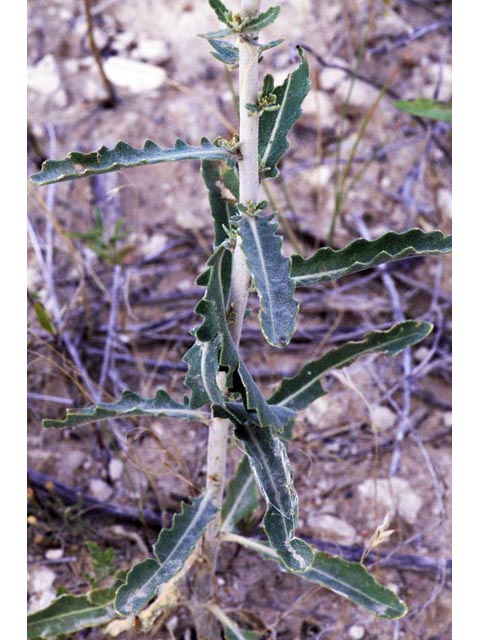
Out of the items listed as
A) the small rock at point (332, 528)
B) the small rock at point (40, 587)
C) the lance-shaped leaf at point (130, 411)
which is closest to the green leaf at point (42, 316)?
the lance-shaped leaf at point (130, 411)

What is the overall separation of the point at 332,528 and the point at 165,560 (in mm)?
749

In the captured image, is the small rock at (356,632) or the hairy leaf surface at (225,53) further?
the small rock at (356,632)

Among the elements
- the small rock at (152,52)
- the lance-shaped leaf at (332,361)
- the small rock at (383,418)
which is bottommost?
the small rock at (383,418)

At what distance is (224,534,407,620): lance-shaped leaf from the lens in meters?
1.59

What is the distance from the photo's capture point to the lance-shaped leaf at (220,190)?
1.52m

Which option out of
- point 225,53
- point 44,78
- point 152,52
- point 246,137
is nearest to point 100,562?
point 246,137

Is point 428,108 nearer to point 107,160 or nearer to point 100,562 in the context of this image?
point 107,160

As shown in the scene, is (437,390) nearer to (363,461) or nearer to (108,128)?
(363,461)

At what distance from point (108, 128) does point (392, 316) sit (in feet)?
4.14

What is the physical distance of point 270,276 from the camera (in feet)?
3.81

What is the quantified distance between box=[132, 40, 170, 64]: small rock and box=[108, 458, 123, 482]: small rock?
1.63 m

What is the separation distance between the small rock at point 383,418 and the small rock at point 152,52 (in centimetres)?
162

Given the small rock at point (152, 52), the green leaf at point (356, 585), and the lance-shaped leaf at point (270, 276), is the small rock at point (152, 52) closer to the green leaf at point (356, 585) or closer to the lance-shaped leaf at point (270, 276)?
the lance-shaped leaf at point (270, 276)

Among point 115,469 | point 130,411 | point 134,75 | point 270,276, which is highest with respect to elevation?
point 270,276
